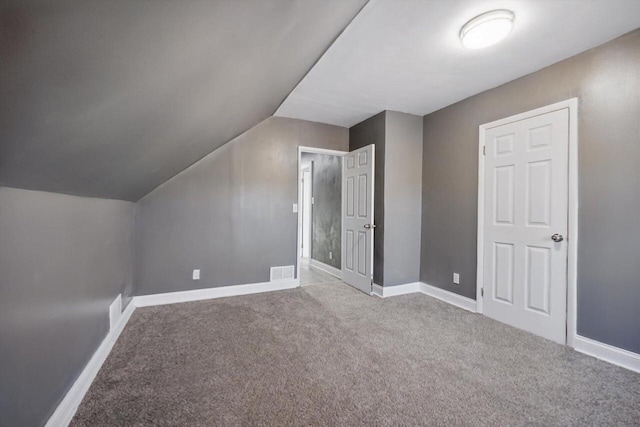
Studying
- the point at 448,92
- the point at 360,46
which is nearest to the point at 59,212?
the point at 360,46

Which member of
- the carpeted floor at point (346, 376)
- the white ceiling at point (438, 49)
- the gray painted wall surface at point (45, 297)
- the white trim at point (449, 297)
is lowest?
the carpeted floor at point (346, 376)

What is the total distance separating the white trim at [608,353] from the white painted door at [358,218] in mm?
1929

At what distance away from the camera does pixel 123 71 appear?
792 mm

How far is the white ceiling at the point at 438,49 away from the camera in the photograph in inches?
66.1

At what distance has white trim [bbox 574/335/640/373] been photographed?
1893 mm

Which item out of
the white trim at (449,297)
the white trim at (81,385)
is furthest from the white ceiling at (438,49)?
the white trim at (81,385)

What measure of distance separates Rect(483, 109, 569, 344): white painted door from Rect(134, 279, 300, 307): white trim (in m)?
2.39

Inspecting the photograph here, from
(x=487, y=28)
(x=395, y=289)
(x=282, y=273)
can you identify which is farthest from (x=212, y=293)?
(x=487, y=28)

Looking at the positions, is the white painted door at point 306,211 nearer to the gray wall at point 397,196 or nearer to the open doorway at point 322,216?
the open doorway at point 322,216

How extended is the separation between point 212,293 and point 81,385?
5.76 feet

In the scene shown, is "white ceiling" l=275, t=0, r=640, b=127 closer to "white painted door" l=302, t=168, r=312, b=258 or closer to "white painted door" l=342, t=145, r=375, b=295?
"white painted door" l=342, t=145, r=375, b=295

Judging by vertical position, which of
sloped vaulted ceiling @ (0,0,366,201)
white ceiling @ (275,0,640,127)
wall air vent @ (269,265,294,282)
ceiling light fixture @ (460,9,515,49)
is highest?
white ceiling @ (275,0,640,127)

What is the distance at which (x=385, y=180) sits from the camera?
11.3 ft

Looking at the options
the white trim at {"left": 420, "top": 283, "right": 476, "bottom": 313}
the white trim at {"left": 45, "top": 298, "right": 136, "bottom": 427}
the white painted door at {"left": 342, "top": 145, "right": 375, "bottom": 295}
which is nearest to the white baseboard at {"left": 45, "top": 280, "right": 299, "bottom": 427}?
the white trim at {"left": 45, "top": 298, "right": 136, "bottom": 427}
